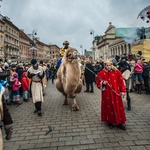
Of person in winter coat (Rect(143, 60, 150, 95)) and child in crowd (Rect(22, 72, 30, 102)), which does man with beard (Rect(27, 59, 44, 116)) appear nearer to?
child in crowd (Rect(22, 72, 30, 102))

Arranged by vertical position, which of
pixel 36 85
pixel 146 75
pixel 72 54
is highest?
pixel 72 54

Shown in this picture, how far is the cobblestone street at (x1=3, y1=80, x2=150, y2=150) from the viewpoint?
4.01 m

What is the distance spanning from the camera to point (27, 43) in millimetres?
78750

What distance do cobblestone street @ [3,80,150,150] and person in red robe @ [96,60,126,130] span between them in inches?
10.3

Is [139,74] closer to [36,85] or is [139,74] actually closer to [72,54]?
[72,54]

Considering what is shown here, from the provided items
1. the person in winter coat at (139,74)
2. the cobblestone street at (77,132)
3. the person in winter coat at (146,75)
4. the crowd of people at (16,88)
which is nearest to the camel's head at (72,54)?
the crowd of people at (16,88)

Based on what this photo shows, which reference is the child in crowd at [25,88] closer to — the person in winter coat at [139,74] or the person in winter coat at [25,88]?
the person in winter coat at [25,88]

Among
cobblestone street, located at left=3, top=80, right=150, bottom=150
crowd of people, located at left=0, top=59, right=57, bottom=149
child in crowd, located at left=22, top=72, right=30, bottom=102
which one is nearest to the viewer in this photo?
crowd of people, located at left=0, top=59, right=57, bottom=149

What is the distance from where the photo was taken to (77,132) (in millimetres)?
4758

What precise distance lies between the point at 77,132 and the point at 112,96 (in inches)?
51.0

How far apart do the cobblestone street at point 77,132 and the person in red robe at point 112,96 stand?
0.26 m

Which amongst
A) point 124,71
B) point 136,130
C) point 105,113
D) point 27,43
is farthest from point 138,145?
point 27,43

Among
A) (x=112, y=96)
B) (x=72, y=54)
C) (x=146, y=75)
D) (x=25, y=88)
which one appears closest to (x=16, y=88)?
(x=25, y=88)

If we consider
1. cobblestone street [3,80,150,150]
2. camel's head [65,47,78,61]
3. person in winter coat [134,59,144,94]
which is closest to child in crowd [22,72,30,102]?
cobblestone street [3,80,150,150]
